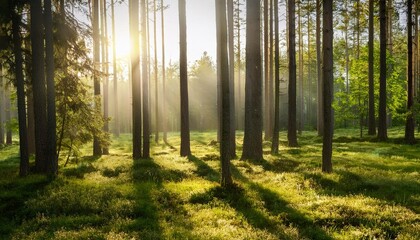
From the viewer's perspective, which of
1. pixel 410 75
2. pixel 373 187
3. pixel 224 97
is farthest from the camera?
pixel 410 75

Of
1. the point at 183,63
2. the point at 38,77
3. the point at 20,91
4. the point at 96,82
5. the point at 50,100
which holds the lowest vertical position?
the point at 50,100

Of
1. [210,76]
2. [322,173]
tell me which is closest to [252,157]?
[322,173]

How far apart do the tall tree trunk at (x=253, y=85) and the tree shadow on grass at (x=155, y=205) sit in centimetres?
454

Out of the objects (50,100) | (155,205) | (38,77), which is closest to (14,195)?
(50,100)

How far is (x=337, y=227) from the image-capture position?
807cm

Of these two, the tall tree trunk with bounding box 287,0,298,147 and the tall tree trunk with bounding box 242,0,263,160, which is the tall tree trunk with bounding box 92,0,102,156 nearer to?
the tall tree trunk with bounding box 242,0,263,160

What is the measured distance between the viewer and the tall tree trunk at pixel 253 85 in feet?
56.1

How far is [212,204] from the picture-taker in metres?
10.2

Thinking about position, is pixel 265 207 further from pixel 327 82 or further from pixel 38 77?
pixel 38 77

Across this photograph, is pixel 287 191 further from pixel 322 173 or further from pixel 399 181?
pixel 399 181

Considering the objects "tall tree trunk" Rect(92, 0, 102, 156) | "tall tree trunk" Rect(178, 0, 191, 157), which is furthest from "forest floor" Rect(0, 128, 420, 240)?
"tall tree trunk" Rect(178, 0, 191, 157)

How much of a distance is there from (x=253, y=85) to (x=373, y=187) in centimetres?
780

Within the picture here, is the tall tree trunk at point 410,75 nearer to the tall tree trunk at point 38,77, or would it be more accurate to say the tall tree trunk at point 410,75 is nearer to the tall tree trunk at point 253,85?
the tall tree trunk at point 253,85

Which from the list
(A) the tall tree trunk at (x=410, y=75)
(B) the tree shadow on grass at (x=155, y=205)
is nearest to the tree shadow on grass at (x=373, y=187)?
(B) the tree shadow on grass at (x=155, y=205)
